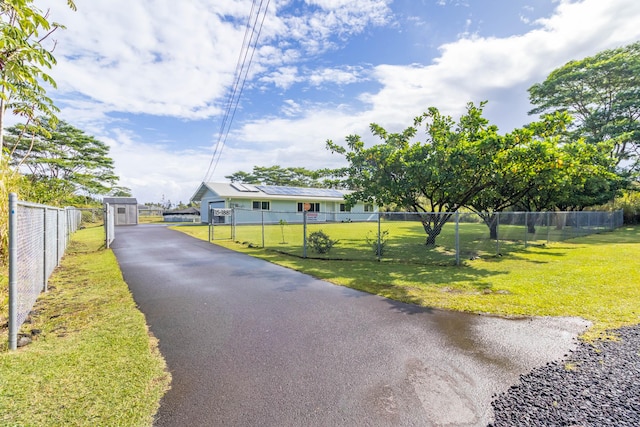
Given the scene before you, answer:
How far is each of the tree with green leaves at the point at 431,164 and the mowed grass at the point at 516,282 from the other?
2241 mm

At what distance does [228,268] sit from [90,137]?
2816cm

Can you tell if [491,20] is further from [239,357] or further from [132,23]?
[239,357]

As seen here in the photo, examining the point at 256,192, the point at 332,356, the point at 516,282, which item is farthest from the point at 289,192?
the point at 332,356

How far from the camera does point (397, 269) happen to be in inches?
334

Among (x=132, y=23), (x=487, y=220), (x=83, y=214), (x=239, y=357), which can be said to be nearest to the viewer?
(x=239, y=357)

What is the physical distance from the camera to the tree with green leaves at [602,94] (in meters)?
23.1

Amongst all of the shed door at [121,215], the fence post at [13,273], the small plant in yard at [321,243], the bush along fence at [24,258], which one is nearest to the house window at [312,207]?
the shed door at [121,215]

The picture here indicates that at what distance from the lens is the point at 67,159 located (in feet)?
86.2

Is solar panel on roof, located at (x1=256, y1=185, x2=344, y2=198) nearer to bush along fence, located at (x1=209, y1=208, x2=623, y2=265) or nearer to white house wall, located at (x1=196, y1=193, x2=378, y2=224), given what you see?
white house wall, located at (x1=196, y1=193, x2=378, y2=224)

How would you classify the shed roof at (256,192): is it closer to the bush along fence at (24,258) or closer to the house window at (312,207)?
the house window at (312,207)

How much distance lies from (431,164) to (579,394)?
8413mm

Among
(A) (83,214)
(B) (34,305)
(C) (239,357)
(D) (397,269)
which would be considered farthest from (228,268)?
(A) (83,214)

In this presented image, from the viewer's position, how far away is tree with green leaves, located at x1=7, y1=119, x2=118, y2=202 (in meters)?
23.6

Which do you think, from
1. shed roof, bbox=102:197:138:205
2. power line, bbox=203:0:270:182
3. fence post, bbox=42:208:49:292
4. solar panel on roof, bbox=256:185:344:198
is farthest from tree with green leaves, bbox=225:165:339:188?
fence post, bbox=42:208:49:292
